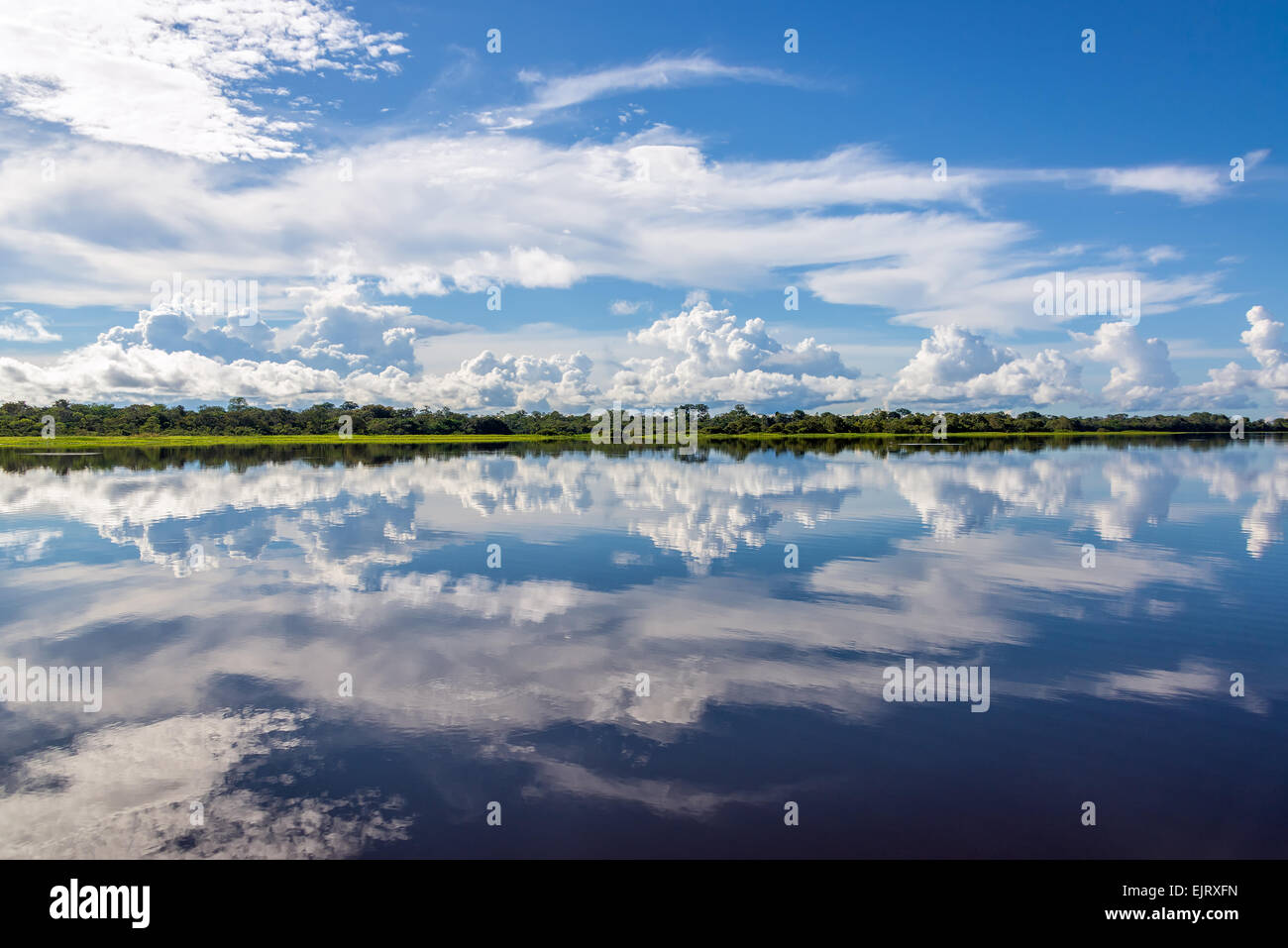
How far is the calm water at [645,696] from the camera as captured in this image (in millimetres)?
9258

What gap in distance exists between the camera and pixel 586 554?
2741 centimetres

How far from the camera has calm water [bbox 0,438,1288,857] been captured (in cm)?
926

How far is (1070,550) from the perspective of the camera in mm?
27562

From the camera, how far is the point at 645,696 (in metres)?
13.4

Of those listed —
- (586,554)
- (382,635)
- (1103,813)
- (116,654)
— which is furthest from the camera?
(586,554)
